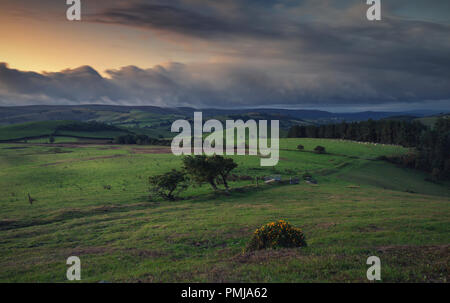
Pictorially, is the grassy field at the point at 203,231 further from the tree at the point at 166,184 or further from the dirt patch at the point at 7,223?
the tree at the point at 166,184

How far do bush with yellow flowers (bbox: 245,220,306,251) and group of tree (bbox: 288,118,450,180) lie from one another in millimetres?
81107

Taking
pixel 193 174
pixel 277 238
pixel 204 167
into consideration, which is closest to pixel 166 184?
pixel 193 174

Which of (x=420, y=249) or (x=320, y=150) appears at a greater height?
(x=420, y=249)

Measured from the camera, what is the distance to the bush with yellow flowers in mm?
16797

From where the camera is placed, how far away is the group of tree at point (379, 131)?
129 meters

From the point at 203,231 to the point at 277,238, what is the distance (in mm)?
9286

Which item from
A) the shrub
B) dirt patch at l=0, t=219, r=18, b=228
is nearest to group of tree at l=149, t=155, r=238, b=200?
dirt patch at l=0, t=219, r=18, b=228

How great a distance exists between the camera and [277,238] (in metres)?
17.0

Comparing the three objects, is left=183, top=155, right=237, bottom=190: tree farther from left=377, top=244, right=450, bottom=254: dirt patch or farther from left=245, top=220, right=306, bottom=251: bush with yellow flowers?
left=377, top=244, right=450, bottom=254: dirt patch

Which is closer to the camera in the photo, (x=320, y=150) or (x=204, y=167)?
(x=204, y=167)

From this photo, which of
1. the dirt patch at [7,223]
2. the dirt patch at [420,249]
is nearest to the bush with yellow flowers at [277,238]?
the dirt patch at [420,249]

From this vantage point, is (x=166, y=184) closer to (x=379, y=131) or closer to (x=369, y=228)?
(x=369, y=228)

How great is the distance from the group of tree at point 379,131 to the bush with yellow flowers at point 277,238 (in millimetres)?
130008
